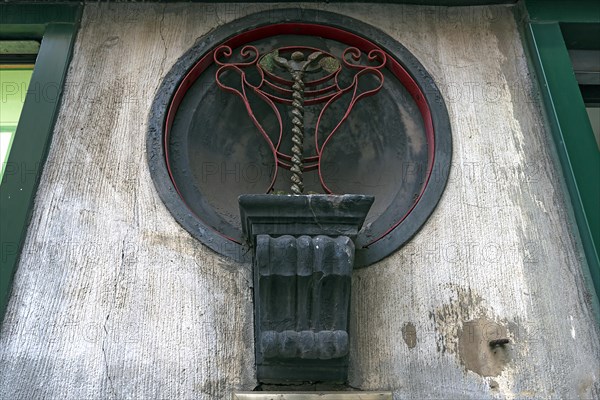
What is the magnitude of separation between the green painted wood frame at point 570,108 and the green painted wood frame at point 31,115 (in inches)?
94.7

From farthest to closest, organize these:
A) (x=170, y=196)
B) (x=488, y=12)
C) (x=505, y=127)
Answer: (x=488, y=12) → (x=505, y=127) → (x=170, y=196)

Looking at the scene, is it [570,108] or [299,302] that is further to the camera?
[570,108]

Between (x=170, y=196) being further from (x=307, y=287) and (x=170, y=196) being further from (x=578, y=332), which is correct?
(x=578, y=332)

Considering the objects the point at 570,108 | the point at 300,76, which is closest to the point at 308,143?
the point at 300,76

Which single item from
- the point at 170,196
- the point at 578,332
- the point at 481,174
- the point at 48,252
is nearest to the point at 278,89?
the point at 170,196

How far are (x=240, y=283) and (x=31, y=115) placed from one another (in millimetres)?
1353

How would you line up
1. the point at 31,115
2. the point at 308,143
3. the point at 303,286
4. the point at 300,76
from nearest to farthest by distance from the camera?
the point at 303,286 < the point at 31,115 < the point at 300,76 < the point at 308,143

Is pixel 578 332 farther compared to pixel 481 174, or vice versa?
pixel 481 174

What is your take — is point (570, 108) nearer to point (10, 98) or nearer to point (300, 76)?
point (300, 76)

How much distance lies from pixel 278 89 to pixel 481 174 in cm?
110

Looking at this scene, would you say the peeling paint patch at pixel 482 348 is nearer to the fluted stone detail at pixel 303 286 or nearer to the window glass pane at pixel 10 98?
the fluted stone detail at pixel 303 286

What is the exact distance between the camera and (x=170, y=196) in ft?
11.0

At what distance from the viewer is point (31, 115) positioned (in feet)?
11.7

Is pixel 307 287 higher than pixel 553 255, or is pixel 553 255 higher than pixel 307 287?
pixel 553 255
